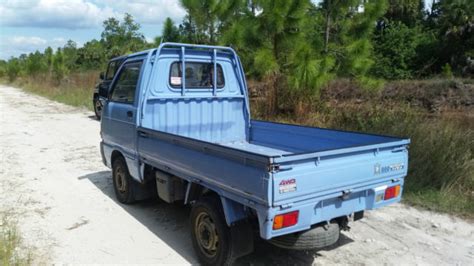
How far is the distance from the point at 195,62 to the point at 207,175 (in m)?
2.32

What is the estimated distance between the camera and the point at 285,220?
10.3 ft

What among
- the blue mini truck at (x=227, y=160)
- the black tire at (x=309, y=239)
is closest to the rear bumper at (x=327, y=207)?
the blue mini truck at (x=227, y=160)

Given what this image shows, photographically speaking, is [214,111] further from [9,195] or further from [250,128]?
[9,195]

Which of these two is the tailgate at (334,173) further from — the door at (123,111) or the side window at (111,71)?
the side window at (111,71)

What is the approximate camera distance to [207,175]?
147 inches

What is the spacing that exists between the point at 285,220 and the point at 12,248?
290 centimetres

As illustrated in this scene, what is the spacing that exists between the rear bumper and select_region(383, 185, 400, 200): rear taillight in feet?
0.10

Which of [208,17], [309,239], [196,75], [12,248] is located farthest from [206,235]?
[208,17]

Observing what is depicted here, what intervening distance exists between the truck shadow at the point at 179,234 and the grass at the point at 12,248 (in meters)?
1.32

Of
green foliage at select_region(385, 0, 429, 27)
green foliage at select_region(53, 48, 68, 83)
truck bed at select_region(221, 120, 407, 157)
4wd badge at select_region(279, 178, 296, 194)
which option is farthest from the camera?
green foliage at select_region(385, 0, 429, 27)

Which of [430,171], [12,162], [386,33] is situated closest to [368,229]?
[430,171]

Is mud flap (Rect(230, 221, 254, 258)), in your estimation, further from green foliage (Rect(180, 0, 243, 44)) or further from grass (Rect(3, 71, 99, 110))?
grass (Rect(3, 71, 99, 110))

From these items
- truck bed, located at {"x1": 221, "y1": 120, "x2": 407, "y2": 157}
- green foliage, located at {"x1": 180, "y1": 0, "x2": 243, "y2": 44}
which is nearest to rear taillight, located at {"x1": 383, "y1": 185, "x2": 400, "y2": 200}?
truck bed, located at {"x1": 221, "y1": 120, "x2": 407, "y2": 157}

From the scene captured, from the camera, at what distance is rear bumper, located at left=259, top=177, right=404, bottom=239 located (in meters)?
3.11
